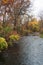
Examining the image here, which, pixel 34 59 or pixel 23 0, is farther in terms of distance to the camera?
pixel 23 0

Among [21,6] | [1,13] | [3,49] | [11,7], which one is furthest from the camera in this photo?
[21,6]

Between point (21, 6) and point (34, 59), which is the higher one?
point (21, 6)

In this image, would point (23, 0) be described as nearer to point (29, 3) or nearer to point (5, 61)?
point (29, 3)

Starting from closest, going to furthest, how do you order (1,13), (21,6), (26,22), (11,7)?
1. (1,13)
2. (11,7)
3. (21,6)
4. (26,22)

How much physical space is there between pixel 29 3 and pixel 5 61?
Result: 3467 cm

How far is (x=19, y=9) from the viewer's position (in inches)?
2127

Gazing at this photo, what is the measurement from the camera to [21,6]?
176ft

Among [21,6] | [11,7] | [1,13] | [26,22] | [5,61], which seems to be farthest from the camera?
[26,22]

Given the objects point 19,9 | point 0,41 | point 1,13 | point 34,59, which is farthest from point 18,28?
point 34,59

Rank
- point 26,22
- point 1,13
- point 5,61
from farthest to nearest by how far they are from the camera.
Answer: point 26,22
point 1,13
point 5,61

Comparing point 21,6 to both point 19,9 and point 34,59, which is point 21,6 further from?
point 34,59

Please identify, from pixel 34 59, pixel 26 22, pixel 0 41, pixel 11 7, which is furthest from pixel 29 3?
pixel 34 59

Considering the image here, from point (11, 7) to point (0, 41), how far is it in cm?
2388

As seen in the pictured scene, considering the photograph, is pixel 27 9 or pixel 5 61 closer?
pixel 5 61
